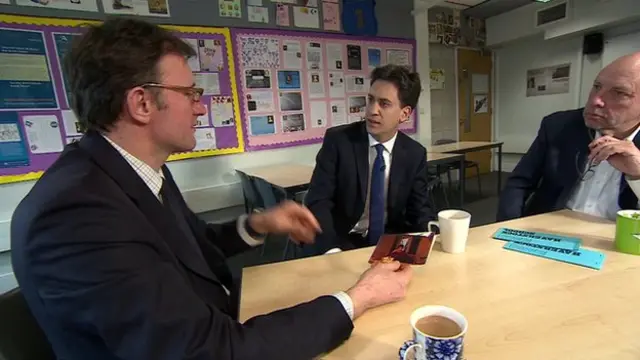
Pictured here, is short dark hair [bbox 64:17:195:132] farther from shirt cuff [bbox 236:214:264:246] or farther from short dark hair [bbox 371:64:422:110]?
short dark hair [bbox 371:64:422:110]

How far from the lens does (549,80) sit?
5469 millimetres

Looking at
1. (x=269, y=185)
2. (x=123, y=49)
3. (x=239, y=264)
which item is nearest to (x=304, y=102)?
(x=269, y=185)

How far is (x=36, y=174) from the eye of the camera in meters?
2.54

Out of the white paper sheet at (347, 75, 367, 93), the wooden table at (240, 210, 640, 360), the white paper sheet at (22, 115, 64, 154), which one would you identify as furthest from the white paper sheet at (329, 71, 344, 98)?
the wooden table at (240, 210, 640, 360)

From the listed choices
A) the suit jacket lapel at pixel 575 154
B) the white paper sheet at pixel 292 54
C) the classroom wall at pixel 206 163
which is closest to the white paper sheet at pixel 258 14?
the classroom wall at pixel 206 163

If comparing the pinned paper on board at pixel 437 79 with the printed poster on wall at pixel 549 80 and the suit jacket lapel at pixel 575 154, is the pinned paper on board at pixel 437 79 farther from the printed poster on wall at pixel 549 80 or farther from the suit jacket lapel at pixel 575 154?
the suit jacket lapel at pixel 575 154

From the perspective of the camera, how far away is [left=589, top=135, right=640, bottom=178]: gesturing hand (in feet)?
3.52

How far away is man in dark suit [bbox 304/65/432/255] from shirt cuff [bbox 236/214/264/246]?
1.61 feet

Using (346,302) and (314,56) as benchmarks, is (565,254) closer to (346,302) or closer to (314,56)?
(346,302)

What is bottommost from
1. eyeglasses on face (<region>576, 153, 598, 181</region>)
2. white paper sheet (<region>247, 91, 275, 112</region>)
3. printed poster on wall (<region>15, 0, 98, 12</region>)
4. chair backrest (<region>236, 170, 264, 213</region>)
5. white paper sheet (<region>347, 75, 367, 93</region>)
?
chair backrest (<region>236, 170, 264, 213</region>)

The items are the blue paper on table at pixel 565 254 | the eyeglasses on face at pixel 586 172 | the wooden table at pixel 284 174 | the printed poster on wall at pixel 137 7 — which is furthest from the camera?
the printed poster on wall at pixel 137 7

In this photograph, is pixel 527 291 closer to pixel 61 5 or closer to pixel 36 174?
pixel 36 174

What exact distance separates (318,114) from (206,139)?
1260 mm

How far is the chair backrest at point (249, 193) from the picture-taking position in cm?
294
